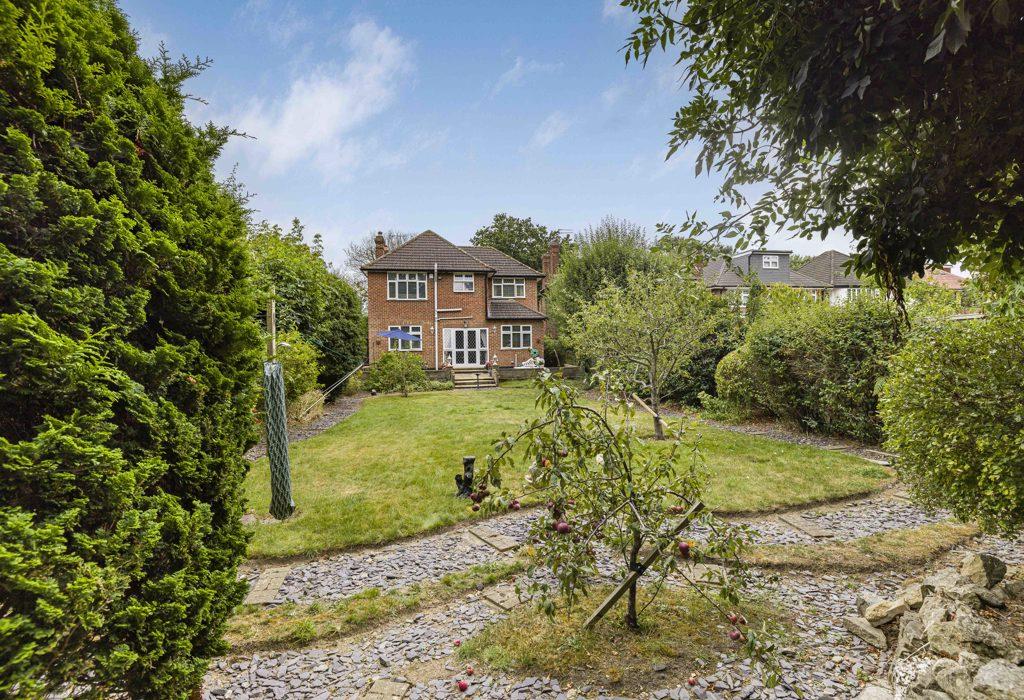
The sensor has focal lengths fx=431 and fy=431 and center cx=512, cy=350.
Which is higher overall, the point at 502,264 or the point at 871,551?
the point at 502,264

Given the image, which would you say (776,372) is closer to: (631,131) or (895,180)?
(631,131)

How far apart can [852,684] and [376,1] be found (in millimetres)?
9747

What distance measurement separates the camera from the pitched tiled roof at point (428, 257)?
82.8 ft

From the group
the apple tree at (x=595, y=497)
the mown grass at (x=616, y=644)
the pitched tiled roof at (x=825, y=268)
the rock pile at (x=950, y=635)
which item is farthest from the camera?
the pitched tiled roof at (x=825, y=268)

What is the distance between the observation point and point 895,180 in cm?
229

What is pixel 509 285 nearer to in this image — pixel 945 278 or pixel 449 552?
pixel 449 552

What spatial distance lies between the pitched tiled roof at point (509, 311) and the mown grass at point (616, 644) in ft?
77.7

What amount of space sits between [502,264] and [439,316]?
6954 mm

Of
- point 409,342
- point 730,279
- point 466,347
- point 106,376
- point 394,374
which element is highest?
point 730,279

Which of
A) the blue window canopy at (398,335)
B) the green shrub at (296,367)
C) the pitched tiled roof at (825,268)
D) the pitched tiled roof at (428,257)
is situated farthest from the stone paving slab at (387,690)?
the pitched tiled roof at (825,268)

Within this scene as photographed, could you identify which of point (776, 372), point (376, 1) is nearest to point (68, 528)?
point (376, 1)

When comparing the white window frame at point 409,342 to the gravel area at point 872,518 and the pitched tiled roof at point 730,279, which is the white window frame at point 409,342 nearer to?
the pitched tiled roof at point 730,279

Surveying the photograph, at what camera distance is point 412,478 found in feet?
24.5

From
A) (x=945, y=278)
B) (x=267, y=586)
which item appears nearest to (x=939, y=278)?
(x=945, y=278)
